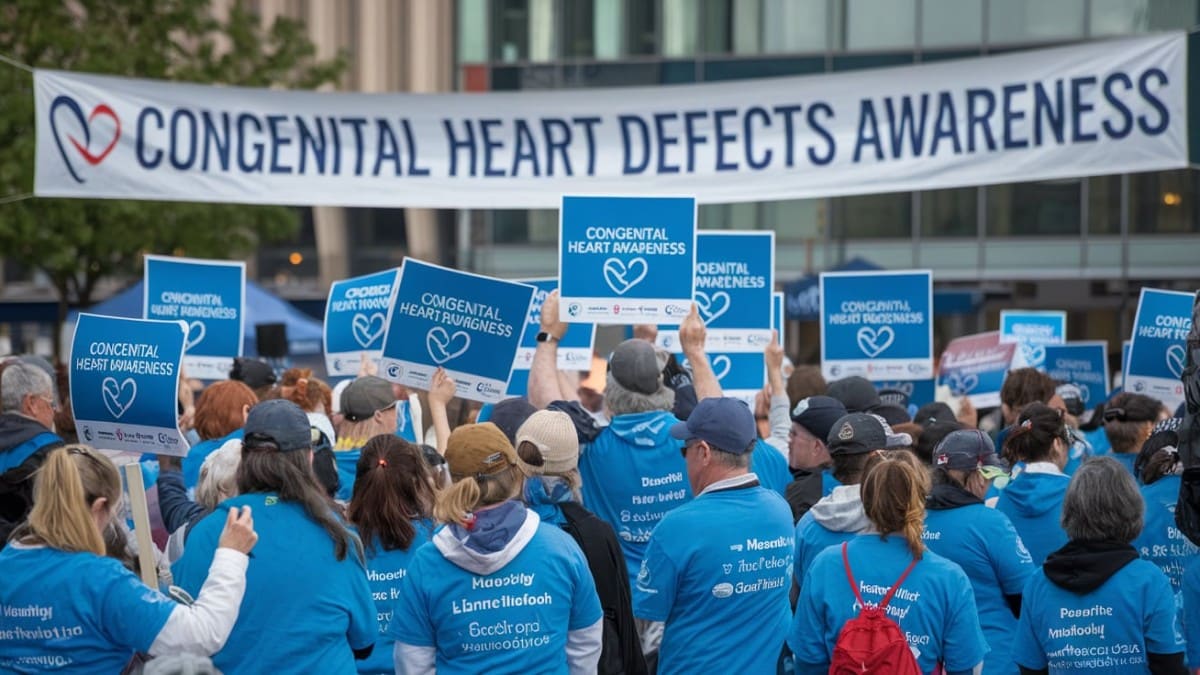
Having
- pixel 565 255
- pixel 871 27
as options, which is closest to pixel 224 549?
pixel 565 255

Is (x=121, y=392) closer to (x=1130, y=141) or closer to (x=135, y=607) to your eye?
(x=135, y=607)

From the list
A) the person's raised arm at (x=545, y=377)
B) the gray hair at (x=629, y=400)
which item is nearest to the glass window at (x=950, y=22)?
the person's raised arm at (x=545, y=377)

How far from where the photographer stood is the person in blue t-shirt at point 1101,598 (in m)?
5.30

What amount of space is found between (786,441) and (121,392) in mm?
3261

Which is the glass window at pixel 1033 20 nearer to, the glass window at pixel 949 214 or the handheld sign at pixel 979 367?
the glass window at pixel 949 214

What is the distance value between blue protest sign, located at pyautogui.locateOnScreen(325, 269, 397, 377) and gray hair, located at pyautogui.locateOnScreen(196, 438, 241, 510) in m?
5.51

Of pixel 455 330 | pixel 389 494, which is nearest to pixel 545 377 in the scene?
pixel 455 330

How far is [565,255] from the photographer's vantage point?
28.6 ft

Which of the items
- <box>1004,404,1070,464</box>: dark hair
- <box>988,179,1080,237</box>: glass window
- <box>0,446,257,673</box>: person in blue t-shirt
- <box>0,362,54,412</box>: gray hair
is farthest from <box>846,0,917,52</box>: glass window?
<box>0,446,257,673</box>: person in blue t-shirt

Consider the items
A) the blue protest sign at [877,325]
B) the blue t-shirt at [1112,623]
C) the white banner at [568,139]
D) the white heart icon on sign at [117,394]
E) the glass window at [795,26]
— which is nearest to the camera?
the blue t-shirt at [1112,623]

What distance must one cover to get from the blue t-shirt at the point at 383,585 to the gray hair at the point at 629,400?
1.33 metres

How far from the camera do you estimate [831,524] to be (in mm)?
5727

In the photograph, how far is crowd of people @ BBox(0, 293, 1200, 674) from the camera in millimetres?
4508

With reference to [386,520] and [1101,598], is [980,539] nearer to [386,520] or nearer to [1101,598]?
[1101,598]
